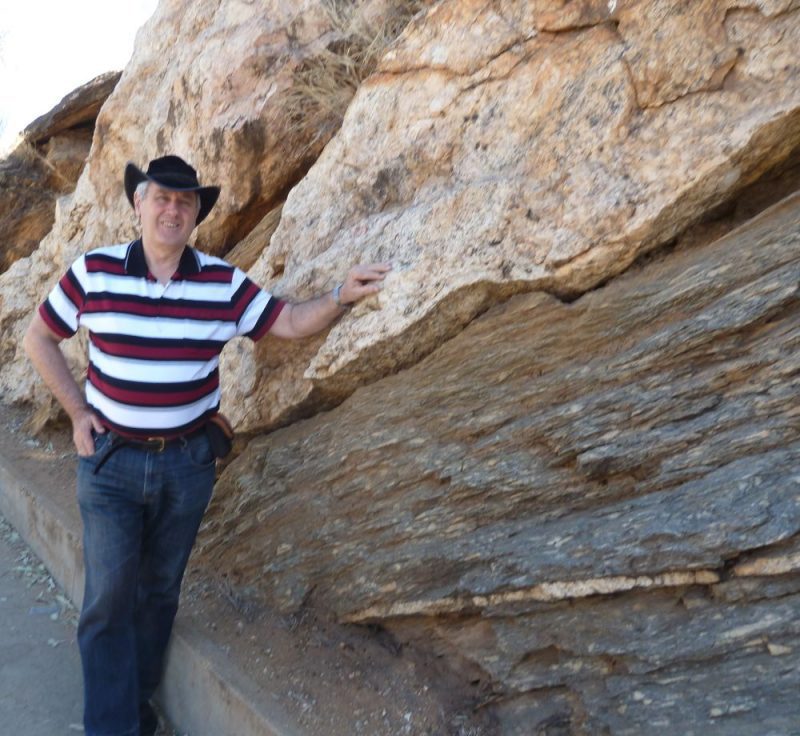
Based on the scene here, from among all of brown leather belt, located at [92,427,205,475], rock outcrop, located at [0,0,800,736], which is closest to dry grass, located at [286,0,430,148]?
rock outcrop, located at [0,0,800,736]

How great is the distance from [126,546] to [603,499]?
1.87m

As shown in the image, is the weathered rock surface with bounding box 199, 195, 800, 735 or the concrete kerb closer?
the weathered rock surface with bounding box 199, 195, 800, 735

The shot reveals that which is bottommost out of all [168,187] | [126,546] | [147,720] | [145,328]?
[147,720]

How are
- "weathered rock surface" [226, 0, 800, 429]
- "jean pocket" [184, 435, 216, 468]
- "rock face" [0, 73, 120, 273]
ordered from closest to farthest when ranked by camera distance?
"weathered rock surface" [226, 0, 800, 429] → "jean pocket" [184, 435, 216, 468] → "rock face" [0, 73, 120, 273]

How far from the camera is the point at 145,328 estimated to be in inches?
123

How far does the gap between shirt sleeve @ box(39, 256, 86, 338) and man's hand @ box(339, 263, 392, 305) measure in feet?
3.44

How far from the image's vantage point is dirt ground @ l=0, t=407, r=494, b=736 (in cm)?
310

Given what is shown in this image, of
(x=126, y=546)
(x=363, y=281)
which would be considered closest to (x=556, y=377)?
(x=363, y=281)

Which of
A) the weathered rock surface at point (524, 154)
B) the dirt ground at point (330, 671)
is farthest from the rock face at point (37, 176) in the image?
the dirt ground at point (330, 671)

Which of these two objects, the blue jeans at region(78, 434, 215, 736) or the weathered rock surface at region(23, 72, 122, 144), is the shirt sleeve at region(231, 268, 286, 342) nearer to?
the blue jeans at region(78, 434, 215, 736)

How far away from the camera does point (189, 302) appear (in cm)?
319

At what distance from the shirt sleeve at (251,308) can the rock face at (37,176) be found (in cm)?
761

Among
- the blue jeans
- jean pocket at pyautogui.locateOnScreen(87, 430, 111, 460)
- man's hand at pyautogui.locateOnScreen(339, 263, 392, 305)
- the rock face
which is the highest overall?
the rock face

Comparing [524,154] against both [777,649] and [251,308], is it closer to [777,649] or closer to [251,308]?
[251,308]
